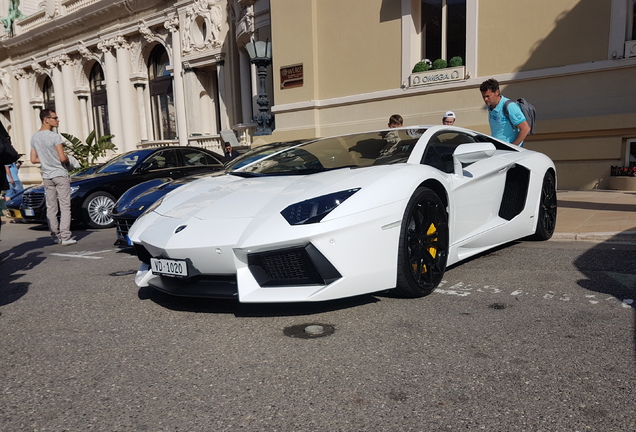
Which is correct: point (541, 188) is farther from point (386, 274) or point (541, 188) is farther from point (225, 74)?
point (225, 74)

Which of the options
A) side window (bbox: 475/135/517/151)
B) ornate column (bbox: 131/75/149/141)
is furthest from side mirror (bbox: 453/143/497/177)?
ornate column (bbox: 131/75/149/141)

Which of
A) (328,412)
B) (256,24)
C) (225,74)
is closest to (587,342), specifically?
(328,412)

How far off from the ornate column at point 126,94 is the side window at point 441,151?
67.6 feet

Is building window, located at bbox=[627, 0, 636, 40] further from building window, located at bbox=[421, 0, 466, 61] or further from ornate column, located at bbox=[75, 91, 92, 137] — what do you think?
ornate column, located at bbox=[75, 91, 92, 137]

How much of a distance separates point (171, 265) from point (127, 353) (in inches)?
24.9

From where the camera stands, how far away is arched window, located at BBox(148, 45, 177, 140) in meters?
22.0

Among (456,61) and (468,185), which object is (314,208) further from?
(456,61)

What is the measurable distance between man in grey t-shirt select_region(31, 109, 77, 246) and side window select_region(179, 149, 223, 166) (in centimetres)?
255

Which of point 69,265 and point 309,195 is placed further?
point 69,265

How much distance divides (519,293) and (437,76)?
920 cm

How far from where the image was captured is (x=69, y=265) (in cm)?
556

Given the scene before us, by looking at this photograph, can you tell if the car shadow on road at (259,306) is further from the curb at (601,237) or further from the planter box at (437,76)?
the planter box at (437,76)

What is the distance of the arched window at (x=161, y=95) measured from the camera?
72.1ft

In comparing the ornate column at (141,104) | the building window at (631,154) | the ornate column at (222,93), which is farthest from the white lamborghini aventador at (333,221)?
the ornate column at (141,104)
